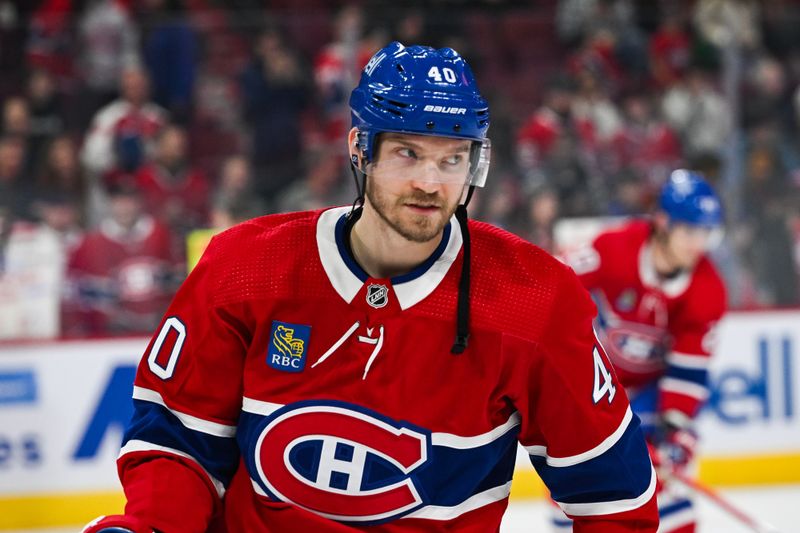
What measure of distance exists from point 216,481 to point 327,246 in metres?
0.41

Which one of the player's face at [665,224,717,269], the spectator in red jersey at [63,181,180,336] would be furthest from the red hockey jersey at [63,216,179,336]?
the player's face at [665,224,717,269]

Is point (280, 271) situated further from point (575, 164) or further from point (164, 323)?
point (575, 164)

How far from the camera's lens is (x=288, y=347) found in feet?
5.52

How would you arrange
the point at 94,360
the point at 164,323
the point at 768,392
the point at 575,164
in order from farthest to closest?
1. the point at 575,164
2. the point at 768,392
3. the point at 94,360
4. the point at 164,323

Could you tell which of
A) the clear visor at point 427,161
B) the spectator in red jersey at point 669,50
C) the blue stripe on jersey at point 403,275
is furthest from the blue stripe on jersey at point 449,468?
the spectator in red jersey at point 669,50

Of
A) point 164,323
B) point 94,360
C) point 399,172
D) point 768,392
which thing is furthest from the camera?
point 768,392

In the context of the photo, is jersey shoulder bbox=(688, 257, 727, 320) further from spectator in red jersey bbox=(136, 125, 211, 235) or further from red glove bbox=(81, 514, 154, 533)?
spectator in red jersey bbox=(136, 125, 211, 235)

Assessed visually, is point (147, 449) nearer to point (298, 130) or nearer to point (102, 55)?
point (298, 130)

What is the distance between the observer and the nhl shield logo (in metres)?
1.68

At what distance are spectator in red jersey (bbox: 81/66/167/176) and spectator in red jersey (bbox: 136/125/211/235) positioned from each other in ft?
0.21

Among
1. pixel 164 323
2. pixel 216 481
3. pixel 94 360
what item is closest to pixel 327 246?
pixel 164 323

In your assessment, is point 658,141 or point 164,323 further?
point 658,141

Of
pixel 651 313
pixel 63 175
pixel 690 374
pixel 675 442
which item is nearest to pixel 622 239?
pixel 651 313

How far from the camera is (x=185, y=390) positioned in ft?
5.69
